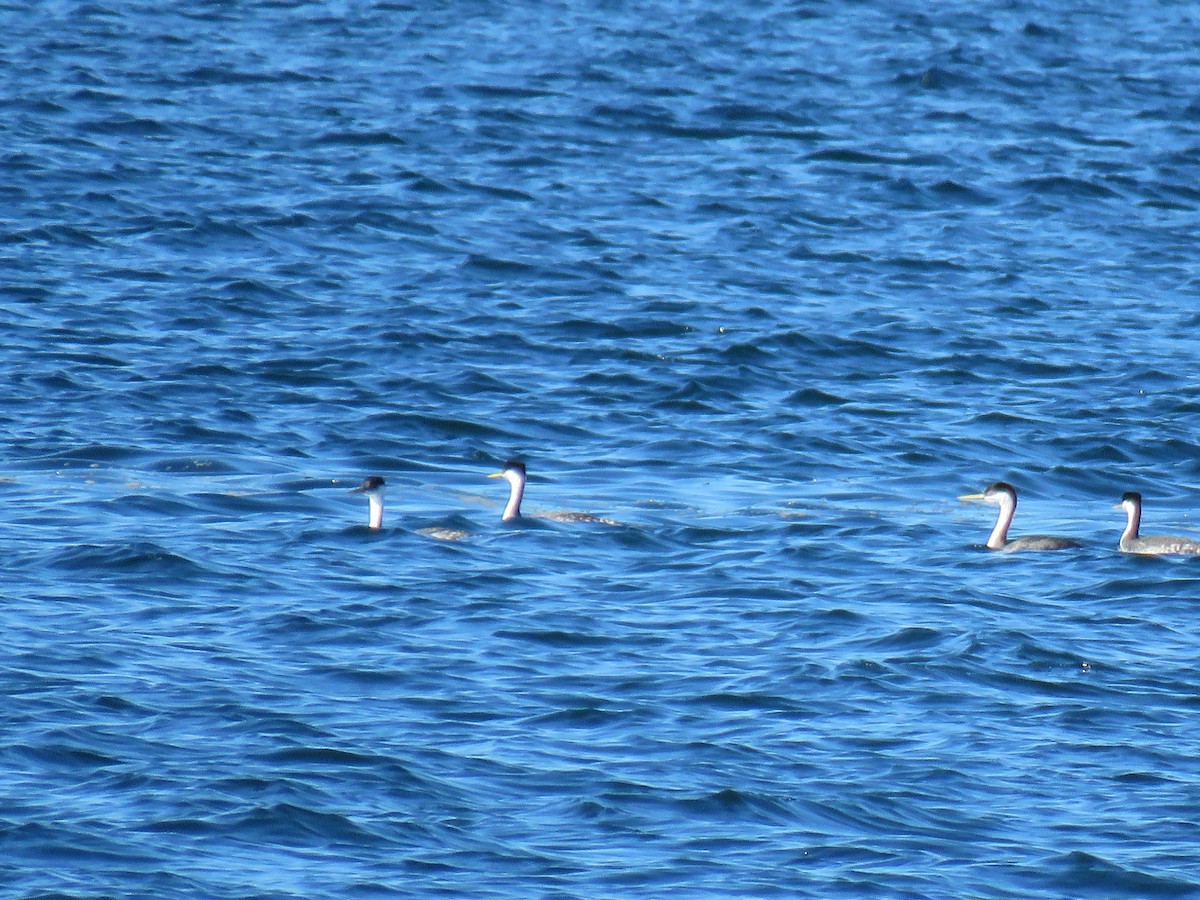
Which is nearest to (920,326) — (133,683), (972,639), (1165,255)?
(1165,255)

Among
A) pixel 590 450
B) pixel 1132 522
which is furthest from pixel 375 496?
pixel 1132 522

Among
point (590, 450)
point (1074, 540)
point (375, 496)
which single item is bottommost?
point (590, 450)

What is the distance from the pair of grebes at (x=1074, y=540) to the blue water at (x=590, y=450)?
0.27 meters

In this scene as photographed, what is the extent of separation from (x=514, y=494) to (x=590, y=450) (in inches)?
98.3

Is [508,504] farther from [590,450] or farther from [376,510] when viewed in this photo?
[590,450]

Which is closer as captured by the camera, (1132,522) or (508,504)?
(1132,522)

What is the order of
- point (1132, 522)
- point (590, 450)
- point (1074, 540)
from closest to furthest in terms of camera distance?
point (1132, 522) < point (1074, 540) < point (590, 450)

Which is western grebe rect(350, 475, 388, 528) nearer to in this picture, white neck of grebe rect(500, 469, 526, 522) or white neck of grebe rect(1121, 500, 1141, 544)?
white neck of grebe rect(500, 469, 526, 522)

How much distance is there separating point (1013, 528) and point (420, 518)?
4.71m

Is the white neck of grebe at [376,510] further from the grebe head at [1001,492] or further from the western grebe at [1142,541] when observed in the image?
the western grebe at [1142,541]

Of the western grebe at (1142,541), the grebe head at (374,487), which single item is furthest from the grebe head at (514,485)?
the western grebe at (1142,541)

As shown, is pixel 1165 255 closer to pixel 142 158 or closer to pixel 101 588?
pixel 142 158

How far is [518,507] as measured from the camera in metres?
17.1

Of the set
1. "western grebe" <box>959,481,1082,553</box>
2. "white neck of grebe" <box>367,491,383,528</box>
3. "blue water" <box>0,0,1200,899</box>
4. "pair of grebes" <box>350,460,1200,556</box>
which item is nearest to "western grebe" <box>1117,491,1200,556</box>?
"pair of grebes" <box>350,460,1200,556</box>
